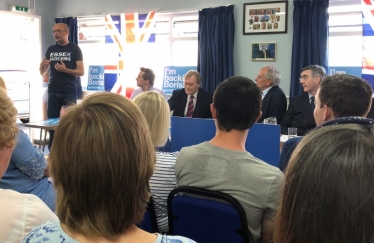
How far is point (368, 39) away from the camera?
5059 millimetres

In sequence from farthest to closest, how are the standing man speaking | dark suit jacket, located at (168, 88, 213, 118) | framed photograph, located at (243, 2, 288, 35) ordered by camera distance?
framed photograph, located at (243, 2, 288, 35) < the standing man speaking < dark suit jacket, located at (168, 88, 213, 118)

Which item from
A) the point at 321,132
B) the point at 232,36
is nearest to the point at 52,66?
the point at 232,36

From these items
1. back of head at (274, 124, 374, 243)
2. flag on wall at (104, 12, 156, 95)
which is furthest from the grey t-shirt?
flag on wall at (104, 12, 156, 95)

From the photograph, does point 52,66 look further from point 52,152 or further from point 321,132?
point 321,132

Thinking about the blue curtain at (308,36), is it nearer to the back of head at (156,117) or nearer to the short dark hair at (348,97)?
the short dark hair at (348,97)

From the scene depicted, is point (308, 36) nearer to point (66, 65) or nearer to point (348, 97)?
point (66, 65)

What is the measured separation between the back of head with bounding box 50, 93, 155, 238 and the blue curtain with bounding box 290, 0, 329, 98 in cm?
480

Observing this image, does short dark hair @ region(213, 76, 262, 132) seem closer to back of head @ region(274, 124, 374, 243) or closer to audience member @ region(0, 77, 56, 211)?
audience member @ region(0, 77, 56, 211)

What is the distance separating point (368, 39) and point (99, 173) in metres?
5.05

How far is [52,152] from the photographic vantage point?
932 millimetres

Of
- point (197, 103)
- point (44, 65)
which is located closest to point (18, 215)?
point (197, 103)

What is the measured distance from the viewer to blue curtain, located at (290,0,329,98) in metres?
5.21

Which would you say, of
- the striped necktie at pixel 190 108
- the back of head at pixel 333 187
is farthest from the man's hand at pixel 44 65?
the back of head at pixel 333 187

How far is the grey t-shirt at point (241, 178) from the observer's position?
1.50 m
